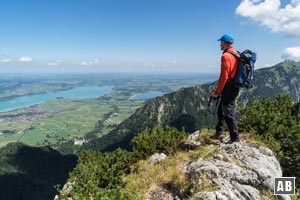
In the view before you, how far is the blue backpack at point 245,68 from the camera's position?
40.3 ft

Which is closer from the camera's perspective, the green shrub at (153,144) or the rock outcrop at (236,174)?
the rock outcrop at (236,174)

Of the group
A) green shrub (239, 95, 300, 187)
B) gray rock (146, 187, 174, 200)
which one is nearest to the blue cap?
green shrub (239, 95, 300, 187)

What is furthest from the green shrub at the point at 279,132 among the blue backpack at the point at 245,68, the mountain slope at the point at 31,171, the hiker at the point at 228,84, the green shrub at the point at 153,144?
the mountain slope at the point at 31,171

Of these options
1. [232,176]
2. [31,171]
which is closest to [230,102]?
[232,176]

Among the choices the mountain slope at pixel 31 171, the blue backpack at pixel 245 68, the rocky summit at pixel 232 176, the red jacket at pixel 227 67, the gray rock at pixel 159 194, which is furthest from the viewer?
the mountain slope at pixel 31 171

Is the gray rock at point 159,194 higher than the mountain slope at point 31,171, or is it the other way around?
the gray rock at point 159,194

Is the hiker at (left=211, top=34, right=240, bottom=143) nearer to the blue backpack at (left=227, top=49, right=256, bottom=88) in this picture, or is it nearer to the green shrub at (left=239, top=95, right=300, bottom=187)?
the blue backpack at (left=227, top=49, right=256, bottom=88)

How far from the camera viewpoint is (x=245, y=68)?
1246 centimetres

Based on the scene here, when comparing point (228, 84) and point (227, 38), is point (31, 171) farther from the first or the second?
point (227, 38)

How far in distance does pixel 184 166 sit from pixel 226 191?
13.3ft

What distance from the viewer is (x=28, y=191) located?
469 ft

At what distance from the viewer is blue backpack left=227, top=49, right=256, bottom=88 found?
1229cm

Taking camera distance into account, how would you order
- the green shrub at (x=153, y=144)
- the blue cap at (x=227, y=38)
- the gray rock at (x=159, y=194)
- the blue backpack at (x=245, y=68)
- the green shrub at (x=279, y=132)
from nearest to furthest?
the gray rock at (x=159, y=194)
the blue backpack at (x=245, y=68)
the blue cap at (x=227, y=38)
the green shrub at (x=279, y=132)
the green shrub at (x=153, y=144)

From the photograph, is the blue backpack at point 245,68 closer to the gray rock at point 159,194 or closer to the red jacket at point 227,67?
the red jacket at point 227,67
